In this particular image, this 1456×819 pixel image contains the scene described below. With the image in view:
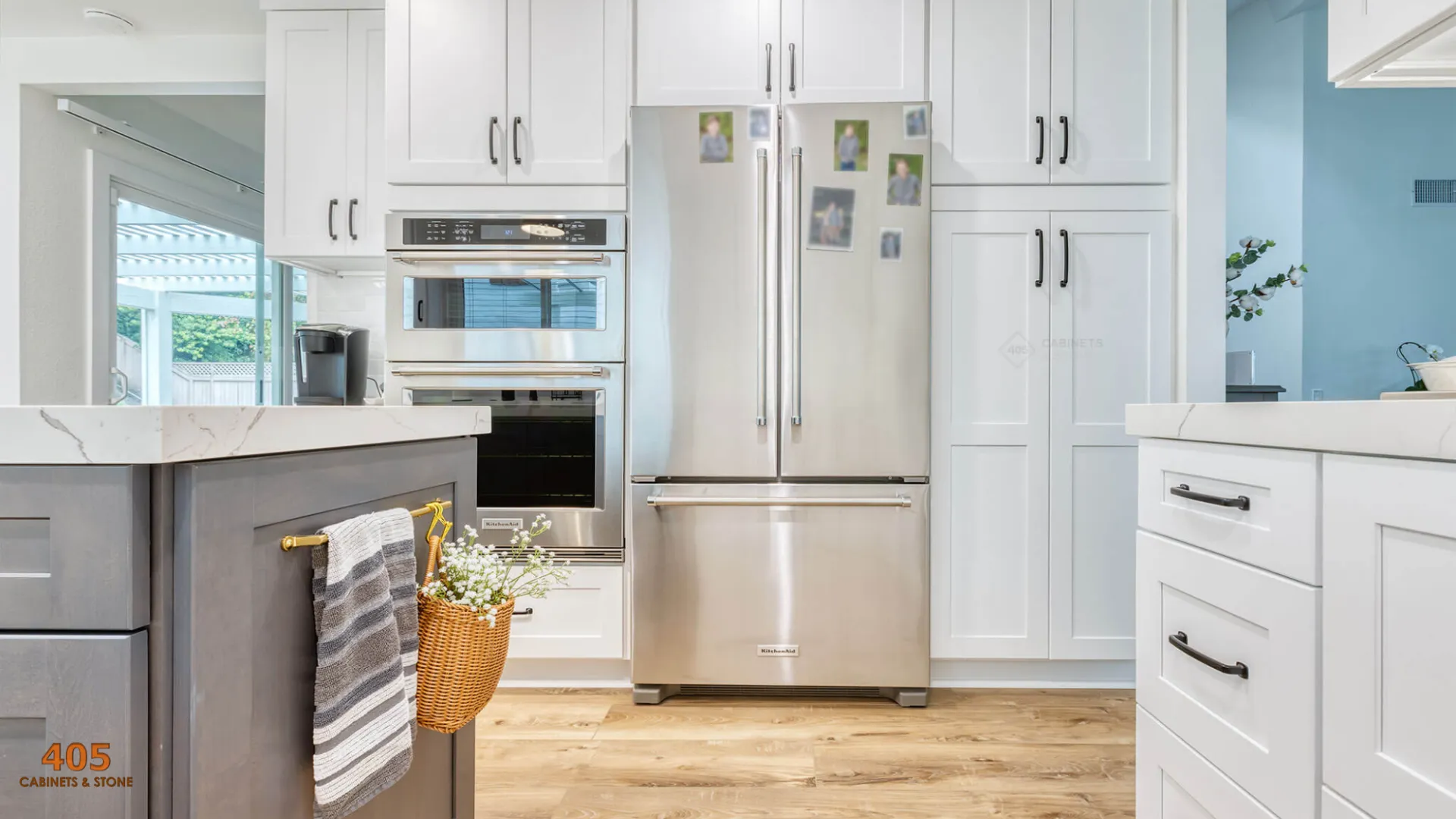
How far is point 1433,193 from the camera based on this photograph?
3740 mm

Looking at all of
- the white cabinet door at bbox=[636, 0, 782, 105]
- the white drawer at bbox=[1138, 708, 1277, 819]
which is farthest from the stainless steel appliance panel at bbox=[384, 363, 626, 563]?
the white drawer at bbox=[1138, 708, 1277, 819]

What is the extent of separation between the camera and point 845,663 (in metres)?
2.24

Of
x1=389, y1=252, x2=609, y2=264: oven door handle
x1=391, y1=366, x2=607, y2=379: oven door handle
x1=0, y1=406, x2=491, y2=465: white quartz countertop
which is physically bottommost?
x1=0, y1=406, x2=491, y2=465: white quartz countertop

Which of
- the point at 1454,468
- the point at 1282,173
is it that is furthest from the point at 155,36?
the point at 1282,173

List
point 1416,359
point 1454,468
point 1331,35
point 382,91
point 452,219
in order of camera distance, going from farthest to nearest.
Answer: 1. point 1416,359
2. point 382,91
3. point 452,219
4. point 1331,35
5. point 1454,468

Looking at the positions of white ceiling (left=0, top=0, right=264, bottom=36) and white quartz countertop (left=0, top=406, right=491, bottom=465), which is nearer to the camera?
white quartz countertop (left=0, top=406, right=491, bottom=465)

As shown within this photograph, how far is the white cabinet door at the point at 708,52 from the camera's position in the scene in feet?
7.61

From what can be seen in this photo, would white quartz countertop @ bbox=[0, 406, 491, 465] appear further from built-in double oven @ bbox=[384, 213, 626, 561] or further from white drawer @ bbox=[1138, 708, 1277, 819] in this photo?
built-in double oven @ bbox=[384, 213, 626, 561]

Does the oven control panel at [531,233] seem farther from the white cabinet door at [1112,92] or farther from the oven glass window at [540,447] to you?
the white cabinet door at [1112,92]

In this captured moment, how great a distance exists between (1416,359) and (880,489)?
3.33 m

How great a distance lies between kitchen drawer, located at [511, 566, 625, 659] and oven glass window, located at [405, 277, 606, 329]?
832 mm

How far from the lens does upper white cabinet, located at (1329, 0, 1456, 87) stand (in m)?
1.00

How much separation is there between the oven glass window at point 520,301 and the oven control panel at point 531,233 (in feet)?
0.40

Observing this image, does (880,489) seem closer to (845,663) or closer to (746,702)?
(845,663)
